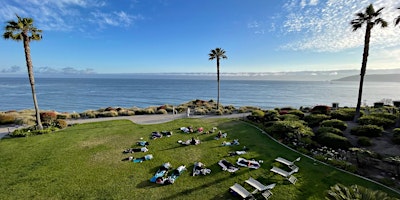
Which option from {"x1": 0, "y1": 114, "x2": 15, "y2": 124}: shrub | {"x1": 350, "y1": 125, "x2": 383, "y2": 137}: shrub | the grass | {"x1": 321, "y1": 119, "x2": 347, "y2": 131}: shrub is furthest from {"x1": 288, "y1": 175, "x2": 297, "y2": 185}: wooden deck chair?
{"x1": 0, "y1": 114, "x2": 15, "y2": 124}: shrub

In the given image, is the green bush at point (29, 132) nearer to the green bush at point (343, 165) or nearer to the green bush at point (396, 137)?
the green bush at point (343, 165)

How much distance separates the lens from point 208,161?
12617 millimetres

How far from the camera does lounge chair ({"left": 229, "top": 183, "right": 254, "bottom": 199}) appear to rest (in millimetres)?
8523

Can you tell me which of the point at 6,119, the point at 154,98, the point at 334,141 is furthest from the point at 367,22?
the point at 154,98

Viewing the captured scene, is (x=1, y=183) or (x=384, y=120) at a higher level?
(x=384, y=120)

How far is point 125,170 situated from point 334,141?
16272 mm

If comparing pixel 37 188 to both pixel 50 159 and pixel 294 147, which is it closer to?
pixel 50 159

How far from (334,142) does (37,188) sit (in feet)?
66.8

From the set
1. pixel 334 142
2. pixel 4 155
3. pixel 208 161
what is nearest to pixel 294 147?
pixel 334 142

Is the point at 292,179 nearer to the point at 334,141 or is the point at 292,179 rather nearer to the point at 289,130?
the point at 334,141

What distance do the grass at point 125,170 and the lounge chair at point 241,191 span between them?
324 mm

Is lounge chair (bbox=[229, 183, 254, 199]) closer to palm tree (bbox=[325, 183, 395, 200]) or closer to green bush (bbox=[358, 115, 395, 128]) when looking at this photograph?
palm tree (bbox=[325, 183, 395, 200])

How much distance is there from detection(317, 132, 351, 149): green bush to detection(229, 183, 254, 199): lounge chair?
35.4ft

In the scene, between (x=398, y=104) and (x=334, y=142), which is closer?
(x=334, y=142)
